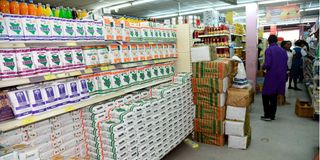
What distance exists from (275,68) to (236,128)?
1.85 meters

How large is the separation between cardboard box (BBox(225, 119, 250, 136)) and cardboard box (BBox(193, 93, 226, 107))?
0.35 meters

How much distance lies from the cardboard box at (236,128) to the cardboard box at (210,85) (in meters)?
0.57

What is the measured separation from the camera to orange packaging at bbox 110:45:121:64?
3080mm

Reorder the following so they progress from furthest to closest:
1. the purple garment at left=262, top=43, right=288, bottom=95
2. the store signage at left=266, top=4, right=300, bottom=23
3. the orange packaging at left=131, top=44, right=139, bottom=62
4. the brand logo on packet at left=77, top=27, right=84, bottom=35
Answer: the store signage at left=266, top=4, right=300, bottom=23 → the purple garment at left=262, top=43, right=288, bottom=95 → the orange packaging at left=131, top=44, right=139, bottom=62 → the brand logo on packet at left=77, top=27, right=84, bottom=35

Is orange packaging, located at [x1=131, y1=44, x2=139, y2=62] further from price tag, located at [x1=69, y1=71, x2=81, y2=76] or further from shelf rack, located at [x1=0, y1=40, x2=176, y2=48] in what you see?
price tag, located at [x1=69, y1=71, x2=81, y2=76]

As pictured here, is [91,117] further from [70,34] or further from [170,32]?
[170,32]

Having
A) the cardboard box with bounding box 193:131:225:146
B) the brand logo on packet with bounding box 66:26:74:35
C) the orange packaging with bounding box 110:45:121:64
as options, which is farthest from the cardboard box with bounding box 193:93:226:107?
the brand logo on packet with bounding box 66:26:74:35

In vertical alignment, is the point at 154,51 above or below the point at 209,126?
above

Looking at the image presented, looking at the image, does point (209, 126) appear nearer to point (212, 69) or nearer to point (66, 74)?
point (212, 69)

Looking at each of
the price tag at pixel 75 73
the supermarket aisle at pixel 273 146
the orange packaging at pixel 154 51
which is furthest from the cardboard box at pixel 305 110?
the price tag at pixel 75 73

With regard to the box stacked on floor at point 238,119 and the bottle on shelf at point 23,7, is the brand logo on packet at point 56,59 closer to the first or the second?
the bottle on shelf at point 23,7

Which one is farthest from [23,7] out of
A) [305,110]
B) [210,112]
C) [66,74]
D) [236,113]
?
[305,110]

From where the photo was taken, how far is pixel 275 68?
4.78 m

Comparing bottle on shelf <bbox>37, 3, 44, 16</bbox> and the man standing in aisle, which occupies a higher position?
bottle on shelf <bbox>37, 3, 44, 16</bbox>
